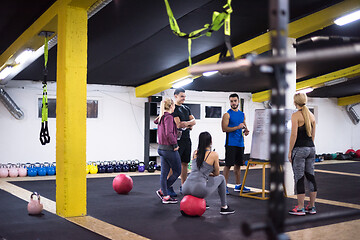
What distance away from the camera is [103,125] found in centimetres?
980

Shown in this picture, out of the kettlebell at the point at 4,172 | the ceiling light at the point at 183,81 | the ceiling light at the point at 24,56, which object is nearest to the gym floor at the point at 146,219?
the kettlebell at the point at 4,172

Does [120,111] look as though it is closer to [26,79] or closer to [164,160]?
[26,79]

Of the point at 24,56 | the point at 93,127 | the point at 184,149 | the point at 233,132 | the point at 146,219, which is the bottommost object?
the point at 146,219

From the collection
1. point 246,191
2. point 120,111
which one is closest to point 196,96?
point 120,111

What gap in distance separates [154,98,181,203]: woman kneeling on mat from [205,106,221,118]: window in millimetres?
6269

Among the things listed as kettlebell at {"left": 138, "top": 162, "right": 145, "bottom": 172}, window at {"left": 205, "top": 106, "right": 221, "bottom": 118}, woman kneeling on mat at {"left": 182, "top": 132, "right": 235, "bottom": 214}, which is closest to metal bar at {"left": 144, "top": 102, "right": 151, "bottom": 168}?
kettlebell at {"left": 138, "top": 162, "right": 145, "bottom": 172}

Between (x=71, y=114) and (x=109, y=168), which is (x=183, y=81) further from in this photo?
(x=71, y=114)

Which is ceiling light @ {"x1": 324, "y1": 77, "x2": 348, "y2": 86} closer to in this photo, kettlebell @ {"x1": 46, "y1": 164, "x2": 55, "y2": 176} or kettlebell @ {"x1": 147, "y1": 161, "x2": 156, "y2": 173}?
kettlebell @ {"x1": 147, "y1": 161, "x2": 156, "y2": 173}

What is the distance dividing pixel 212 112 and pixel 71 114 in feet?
24.1

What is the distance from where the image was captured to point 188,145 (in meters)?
5.54

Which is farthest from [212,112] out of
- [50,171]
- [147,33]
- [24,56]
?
[24,56]

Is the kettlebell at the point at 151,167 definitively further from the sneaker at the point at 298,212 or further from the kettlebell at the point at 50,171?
the sneaker at the point at 298,212

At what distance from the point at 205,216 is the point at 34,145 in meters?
5.88

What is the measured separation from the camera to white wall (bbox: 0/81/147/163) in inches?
344
